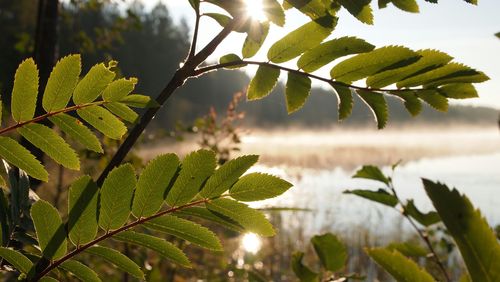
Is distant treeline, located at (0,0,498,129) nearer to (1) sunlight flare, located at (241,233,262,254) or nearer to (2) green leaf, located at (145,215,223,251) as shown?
(1) sunlight flare, located at (241,233,262,254)

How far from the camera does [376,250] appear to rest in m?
0.50

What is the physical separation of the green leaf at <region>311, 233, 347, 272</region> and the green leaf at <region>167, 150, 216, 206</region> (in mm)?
442

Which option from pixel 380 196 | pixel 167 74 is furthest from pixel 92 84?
pixel 167 74

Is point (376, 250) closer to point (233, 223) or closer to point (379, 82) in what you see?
point (233, 223)

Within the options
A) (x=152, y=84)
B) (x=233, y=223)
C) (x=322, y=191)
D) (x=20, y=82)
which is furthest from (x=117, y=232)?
(x=152, y=84)

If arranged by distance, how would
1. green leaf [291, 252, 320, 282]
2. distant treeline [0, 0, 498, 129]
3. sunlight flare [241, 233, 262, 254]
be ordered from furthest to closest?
distant treeline [0, 0, 498, 129], sunlight flare [241, 233, 262, 254], green leaf [291, 252, 320, 282]

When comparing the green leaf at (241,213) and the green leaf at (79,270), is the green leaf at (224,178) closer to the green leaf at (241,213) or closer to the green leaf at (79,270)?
the green leaf at (241,213)

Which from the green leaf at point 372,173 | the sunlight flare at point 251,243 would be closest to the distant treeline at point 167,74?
the sunlight flare at point 251,243

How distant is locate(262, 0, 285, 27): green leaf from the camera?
776 mm

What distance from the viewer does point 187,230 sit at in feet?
2.26

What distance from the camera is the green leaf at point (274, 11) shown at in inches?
30.6

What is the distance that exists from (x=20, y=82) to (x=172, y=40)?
41658mm

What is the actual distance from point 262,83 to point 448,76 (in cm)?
29

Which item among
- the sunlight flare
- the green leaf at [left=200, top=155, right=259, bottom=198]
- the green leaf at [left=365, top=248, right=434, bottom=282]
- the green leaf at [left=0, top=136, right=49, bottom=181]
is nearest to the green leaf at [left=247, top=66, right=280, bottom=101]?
the green leaf at [left=200, top=155, right=259, bottom=198]
